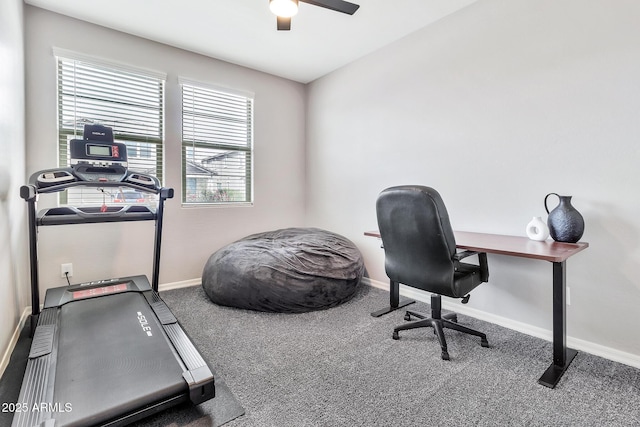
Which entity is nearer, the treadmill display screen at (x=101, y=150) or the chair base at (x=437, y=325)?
the chair base at (x=437, y=325)

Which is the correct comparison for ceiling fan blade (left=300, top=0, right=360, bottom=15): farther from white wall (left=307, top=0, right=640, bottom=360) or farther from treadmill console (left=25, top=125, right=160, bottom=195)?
treadmill console (left=25, top=125, right=160, bottom=195)

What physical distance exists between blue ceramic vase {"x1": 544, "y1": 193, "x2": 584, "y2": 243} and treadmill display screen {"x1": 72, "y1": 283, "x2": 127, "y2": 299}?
3191 mm

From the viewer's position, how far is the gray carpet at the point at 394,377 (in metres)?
1.50

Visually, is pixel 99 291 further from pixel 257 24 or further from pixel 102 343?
pixel 257 24

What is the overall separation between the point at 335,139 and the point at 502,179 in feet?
6.81

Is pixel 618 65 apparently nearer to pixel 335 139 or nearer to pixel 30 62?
pixel 335 139

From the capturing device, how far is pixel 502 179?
249cm

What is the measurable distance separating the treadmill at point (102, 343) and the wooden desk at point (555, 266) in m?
1.74

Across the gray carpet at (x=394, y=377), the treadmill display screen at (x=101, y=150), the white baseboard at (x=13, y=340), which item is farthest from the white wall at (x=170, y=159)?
the gray carpet at (x=394, y=377)

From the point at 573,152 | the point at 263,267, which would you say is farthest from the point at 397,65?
the point at 263,267

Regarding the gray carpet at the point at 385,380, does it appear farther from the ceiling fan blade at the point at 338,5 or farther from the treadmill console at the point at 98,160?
the ceiling fan blade at the point at 338,5

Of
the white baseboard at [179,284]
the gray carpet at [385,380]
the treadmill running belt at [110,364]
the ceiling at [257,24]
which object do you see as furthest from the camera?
the white baseboard at [179,284]

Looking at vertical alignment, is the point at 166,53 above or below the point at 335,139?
above

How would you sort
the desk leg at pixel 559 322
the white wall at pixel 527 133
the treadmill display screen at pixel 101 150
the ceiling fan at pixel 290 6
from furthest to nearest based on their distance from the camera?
the treadmill display screen at pixel 101 150 → the ceiling fan at pixel 290 6 → the white wall at pixel 527 133 → the desk leg at pixel 559 322
